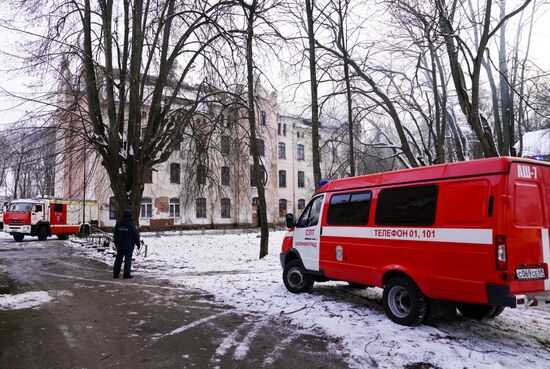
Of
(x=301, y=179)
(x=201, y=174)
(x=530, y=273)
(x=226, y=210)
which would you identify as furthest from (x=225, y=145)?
(x=301, y=179)

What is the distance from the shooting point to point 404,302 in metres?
6.55

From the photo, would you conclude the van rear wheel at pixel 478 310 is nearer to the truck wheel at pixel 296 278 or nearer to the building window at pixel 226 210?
the truck wheel at pixel 296 278

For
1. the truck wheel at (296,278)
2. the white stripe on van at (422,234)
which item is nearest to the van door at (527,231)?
the white stripe on van at (422,234)

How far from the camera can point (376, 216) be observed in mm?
7059

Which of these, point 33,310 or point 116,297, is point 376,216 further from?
point 33,310

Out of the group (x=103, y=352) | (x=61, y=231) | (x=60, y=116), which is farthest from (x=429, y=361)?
(x=61, y=231)

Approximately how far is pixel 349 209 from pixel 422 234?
1.78 m

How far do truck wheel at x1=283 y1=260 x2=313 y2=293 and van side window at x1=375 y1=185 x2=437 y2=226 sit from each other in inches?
95.6

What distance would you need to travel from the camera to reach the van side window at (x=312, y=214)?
8602 millimetres

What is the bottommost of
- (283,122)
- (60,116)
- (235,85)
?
(60,116)

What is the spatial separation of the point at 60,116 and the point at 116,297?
9.34 meters

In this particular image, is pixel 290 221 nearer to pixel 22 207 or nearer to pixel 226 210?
pixel 22 207

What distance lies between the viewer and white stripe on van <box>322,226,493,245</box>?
538cm

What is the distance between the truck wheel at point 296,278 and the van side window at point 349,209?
4.44 feet
